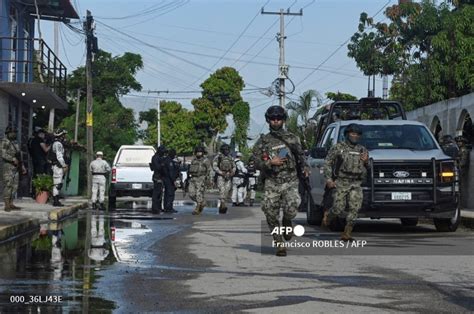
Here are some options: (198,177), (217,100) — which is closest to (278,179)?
(198,177)

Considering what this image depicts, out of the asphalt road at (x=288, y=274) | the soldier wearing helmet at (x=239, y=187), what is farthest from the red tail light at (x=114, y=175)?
the asphalt road at (x=288, y=274)

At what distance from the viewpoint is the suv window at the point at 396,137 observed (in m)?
15.1

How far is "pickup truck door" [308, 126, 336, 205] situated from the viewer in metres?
15.8

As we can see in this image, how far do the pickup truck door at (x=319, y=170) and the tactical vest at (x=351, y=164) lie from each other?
2.50 meters

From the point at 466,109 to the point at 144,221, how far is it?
9.89 m

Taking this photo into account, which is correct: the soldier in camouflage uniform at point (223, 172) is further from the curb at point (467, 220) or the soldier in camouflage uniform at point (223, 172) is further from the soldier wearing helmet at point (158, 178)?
the curb at point (467, 220)

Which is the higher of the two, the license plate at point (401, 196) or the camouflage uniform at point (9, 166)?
the camouflage uniform at point (9, 166)

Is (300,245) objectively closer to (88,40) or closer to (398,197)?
(398,197)

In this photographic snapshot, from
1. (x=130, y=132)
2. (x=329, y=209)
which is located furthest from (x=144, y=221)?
(x=130, y=132)

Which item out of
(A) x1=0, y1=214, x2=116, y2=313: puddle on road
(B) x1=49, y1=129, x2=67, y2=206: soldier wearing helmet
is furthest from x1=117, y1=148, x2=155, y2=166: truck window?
(A) x1=0, y1=214, x2=116, y2=313: puddle on road

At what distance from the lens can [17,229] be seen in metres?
14.2

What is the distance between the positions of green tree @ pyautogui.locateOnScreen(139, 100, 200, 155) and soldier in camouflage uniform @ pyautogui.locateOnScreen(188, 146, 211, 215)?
64.4m

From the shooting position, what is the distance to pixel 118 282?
8.27 metres

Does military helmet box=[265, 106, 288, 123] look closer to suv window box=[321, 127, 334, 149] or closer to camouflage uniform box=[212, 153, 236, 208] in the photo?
suv window box=[321, 127, 334, 149]
